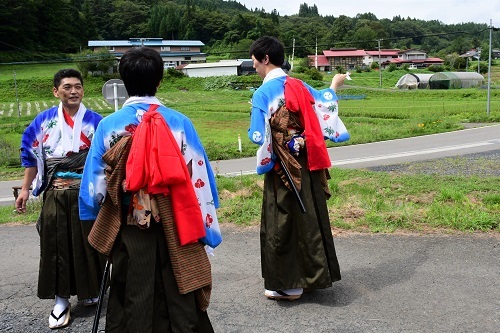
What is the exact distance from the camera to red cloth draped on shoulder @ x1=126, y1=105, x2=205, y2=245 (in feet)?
9.27

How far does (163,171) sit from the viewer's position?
2814 mm

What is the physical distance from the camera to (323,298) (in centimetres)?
440

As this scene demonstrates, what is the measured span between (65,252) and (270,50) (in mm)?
2499

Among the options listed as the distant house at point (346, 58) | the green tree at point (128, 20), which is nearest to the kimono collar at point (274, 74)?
the distant house at point (346, 58)

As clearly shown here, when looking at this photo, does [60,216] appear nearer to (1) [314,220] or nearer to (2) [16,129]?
(1) [314,220]

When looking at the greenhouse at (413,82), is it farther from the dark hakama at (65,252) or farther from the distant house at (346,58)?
the dark hakama at (65,252)

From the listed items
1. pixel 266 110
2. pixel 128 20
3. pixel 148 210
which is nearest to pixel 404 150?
pixel 266 110

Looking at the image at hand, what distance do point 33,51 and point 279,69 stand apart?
265 feet

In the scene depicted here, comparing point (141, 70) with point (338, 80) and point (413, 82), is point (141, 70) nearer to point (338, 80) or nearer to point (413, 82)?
point (338, 80)

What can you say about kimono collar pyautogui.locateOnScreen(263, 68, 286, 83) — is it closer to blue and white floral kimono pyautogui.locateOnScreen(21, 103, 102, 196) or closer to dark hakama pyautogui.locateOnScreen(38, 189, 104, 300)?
blue and white floral kimono pyautogui.locateOnScreen(21, 103, 102, 196)

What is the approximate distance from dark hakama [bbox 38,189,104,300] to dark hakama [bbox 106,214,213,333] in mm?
1367

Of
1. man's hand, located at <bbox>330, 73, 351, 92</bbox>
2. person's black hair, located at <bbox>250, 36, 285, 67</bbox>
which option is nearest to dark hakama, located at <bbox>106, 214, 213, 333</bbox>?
person's black hair, located at <bbox>250, 36, 285, 67</bbox>

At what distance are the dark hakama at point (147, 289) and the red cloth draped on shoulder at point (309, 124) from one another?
1788 millimetres

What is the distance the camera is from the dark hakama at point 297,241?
4316 millimetres
